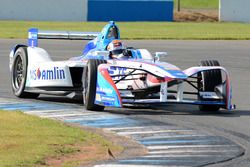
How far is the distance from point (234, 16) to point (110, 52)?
4194 centimetres

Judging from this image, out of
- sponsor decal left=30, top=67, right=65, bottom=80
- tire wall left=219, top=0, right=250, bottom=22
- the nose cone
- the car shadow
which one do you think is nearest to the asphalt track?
the car shadow

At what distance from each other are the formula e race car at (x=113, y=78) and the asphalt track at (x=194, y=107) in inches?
9.3

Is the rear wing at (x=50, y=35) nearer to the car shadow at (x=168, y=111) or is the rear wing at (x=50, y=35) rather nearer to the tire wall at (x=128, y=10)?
the car shadow at (x=168, y=111)

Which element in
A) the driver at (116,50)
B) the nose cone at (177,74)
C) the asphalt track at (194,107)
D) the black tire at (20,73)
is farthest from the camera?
the black tire at (20,73)

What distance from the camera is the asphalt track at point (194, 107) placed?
11305 mm

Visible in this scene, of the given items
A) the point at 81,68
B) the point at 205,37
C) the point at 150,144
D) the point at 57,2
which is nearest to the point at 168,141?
the point at 150,144

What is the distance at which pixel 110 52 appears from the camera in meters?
14.6

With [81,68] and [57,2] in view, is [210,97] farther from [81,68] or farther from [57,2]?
[57,2]

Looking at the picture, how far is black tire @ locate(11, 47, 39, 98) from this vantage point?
15.0 m

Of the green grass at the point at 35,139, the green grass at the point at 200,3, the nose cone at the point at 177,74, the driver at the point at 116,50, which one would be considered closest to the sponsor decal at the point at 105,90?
the nose cone at the point at 177,74

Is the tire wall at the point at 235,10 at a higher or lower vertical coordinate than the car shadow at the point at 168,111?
higher

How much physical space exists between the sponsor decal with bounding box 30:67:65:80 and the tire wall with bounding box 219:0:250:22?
41.6 metres

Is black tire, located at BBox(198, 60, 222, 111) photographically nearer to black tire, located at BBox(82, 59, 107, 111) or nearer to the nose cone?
the nose cone

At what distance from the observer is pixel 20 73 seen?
1552cm
